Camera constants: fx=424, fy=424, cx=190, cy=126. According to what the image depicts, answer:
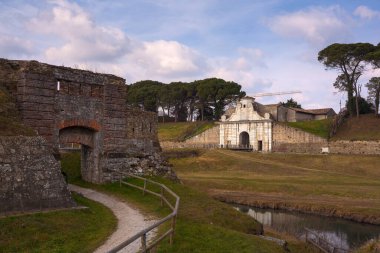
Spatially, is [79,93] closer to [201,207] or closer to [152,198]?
[152,198]

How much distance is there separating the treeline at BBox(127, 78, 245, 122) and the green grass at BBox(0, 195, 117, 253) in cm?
6681

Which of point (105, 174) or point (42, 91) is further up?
point (42, 91)

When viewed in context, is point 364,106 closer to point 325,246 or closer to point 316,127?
point 316,127

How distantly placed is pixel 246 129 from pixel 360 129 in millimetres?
16277

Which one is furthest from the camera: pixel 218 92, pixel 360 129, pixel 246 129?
pixel 218 92

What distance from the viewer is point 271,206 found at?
28.1 metres

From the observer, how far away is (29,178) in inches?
486

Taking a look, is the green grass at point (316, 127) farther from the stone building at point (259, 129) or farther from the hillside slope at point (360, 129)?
the hillside slope at point (360, 129)

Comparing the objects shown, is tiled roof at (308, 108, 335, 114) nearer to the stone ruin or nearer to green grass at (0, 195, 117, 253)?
the stone ruin

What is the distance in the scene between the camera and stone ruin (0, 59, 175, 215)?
16.9 metres

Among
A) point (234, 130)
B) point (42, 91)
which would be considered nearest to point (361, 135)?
point (234, 130)

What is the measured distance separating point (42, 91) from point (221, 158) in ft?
119

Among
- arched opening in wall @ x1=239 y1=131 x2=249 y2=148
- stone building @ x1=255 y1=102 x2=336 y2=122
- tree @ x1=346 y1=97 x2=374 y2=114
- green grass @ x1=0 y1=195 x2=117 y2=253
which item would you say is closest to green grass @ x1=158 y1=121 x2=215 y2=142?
arched opening in wall @ x1=239 y1=131 x2=249 y2=148

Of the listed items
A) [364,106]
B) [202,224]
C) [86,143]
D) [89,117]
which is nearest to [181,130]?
[364,106]
